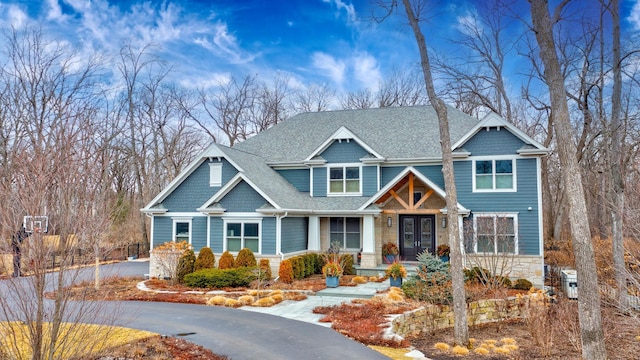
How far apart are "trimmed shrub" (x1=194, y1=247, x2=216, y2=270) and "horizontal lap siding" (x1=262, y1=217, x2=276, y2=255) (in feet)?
7.42

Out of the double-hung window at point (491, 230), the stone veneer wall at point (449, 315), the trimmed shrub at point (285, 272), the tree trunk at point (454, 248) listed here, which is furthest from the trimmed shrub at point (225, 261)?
the tree trunk at point (454, 248)

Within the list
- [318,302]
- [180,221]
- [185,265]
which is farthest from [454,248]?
[180,221]

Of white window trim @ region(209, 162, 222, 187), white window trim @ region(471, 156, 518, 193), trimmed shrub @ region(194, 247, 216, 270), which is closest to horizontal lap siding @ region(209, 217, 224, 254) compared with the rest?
trimmed shrub @ region(194, 247, 216, 270)

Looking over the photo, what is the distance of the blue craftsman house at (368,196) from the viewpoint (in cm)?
1895

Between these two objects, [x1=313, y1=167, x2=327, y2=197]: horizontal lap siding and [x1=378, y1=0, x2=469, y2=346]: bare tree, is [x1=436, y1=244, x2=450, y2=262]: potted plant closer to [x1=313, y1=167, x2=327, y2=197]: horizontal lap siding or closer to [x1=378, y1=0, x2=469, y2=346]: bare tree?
[x1=313, y1=167, x2=327, y2=197]: horizontal lap siding

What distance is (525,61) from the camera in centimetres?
2089

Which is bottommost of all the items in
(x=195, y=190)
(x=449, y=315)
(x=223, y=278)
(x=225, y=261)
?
(x=449, y=315)

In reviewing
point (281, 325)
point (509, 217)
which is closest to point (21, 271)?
point (281, 325)

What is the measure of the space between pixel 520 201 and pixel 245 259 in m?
12.1

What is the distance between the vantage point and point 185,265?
18.7 meters

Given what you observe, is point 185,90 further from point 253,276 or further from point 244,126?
point 253,276

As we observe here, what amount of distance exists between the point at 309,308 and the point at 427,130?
1316cm

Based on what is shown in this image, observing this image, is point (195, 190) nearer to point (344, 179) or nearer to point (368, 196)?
point (344, 179)

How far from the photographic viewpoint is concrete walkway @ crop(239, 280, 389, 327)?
Result: 496 inches
